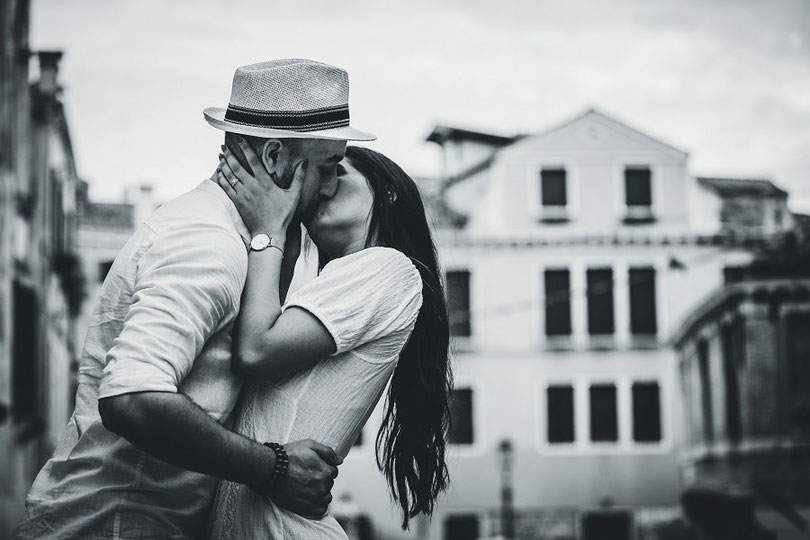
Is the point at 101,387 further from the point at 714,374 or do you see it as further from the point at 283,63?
the point at 714,374

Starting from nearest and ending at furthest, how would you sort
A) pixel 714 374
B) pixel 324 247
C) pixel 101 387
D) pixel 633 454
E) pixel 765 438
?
pixel 101 387, pixel 324 247, pixel 765 438, pixel 714 374, pixel 633 454

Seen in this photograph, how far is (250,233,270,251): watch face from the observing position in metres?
2.34

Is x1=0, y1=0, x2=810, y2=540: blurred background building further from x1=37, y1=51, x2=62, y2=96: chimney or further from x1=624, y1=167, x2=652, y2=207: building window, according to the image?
x1=37, y1=51, x2=62, y2=96: chimney

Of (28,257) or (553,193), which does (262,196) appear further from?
(553,193)

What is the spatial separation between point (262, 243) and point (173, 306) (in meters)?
0.40

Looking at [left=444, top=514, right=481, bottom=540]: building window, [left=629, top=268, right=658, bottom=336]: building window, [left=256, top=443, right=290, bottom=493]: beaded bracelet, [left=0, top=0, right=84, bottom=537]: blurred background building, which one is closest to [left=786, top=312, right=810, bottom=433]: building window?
[left=629, top=268, right=658, bottom=336]: building window

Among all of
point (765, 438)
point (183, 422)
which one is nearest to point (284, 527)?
point (183, 422)

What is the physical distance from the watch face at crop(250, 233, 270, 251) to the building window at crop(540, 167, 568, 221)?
27216 mm

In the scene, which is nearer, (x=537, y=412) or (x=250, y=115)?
(x=250, y=115)

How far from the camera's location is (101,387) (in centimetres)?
193

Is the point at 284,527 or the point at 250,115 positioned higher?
the point at 250,115

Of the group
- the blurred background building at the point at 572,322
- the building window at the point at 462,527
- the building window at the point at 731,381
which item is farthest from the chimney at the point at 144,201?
the building window at the point at 731,381

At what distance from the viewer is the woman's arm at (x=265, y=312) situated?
2.15 m

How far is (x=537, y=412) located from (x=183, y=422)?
2780 centimetres
